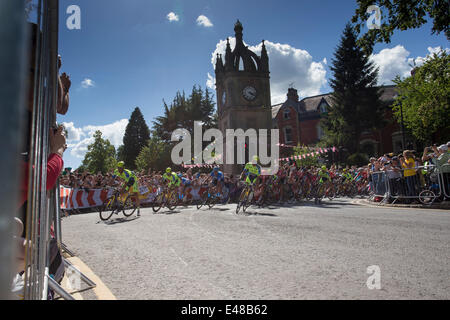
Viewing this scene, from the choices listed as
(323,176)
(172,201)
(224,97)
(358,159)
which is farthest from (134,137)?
(172,201)

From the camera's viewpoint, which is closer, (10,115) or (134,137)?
(10,115)

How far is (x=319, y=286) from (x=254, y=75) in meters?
37.9

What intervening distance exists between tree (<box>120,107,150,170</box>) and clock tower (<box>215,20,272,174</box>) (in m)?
41.3

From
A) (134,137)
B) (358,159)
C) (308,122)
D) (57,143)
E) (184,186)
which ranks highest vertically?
(134,137)

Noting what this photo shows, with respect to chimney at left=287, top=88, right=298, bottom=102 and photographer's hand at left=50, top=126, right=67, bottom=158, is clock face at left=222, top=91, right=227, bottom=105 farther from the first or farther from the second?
photographer's hand at left=50, top=126, right=67, bottom=158

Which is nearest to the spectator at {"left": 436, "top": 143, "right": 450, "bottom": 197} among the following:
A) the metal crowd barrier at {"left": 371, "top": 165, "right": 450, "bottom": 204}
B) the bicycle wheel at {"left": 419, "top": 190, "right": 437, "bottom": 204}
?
the metal crowd barrier at {"left": 371, "top": 165, "right": 450, "bottom": 204}

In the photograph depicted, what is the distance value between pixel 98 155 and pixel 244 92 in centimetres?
4062

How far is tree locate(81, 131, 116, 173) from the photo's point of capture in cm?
6525

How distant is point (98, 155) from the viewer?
65.8m

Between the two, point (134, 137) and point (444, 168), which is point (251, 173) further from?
point (134, 137)

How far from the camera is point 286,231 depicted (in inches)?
265

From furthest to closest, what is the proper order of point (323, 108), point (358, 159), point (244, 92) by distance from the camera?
point (323, 108) < point (244, 92) < point (358, 159)

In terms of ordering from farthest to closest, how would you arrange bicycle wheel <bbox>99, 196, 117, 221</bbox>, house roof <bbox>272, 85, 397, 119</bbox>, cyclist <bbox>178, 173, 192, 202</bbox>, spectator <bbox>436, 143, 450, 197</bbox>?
house roof <bbox>272, 85, 397, 119</bbox>, cyclist <bbox>178, 173, 192, 202</bbox>, bicycle wheel <bbox>99, 196, 117, 221</bbox>, spectator <bbox>436, 143, 450, 197</bbox>
